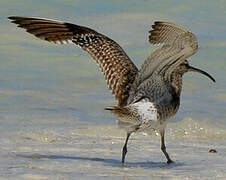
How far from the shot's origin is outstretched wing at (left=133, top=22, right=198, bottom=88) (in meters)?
9.02

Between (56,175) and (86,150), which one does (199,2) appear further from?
(56,175)

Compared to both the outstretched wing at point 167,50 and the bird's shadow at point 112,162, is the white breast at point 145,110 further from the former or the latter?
the bird's shadow at point 112,162

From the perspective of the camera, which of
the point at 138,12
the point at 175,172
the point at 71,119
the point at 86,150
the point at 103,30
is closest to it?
the point at 175,172

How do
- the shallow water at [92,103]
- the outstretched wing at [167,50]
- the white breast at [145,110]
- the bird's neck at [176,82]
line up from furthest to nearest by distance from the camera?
the bird's neck at [176,82], the white breast at [145,110], the outstretched wing at [167,50], the shallow water at [92,103]

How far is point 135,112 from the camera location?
359 inches

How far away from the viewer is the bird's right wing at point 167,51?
902 centimetres

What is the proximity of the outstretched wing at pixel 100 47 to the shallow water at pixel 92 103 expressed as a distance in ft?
2.19

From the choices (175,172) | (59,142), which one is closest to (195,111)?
(59,142)

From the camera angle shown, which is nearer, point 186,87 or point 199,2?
point 186,87

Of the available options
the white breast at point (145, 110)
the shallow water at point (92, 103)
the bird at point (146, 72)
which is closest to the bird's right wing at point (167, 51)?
the bird at point (146, 72)

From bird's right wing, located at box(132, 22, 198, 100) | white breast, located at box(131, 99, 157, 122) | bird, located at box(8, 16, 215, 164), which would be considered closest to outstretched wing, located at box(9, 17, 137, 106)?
bird, located at box(8, 16, 215, 164)

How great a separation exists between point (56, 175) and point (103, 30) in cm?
767

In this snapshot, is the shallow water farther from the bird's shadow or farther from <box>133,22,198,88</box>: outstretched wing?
<box>133,22,198,88</box>: outstretched wing

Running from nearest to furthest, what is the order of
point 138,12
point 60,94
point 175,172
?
point 175,172
point 60,94
point 138,12
